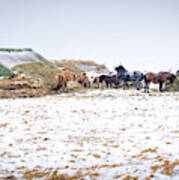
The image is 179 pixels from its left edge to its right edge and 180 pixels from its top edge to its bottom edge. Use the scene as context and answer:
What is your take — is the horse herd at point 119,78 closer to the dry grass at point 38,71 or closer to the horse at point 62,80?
the horse at point 62,80

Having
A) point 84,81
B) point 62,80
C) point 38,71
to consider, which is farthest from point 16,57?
point 62,80

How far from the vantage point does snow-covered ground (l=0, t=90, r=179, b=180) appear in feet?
17.6

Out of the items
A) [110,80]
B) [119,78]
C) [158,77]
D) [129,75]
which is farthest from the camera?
[110,80]

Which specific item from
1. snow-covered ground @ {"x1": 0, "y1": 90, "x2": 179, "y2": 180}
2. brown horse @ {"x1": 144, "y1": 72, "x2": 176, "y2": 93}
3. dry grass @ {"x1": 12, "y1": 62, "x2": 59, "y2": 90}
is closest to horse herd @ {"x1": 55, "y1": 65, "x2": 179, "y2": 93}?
brown horse @ {"x1": 144, "y1": 72, "x2": 176, "y2": 93}

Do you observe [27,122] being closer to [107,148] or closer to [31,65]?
[107,148]

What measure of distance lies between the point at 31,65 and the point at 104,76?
12.0 meters

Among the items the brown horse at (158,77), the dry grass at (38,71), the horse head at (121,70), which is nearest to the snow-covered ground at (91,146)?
the brown horse at (158,77)

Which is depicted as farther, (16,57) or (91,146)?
(16,57)

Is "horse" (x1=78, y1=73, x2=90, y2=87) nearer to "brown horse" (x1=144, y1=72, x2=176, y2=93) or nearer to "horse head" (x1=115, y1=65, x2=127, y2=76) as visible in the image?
"horse head" (x1=115, y1=65, x2=127, y2=76)

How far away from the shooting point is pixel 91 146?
7.77 m

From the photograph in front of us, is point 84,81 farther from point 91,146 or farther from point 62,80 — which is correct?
point 91,146

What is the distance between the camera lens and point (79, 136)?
8.96 meters

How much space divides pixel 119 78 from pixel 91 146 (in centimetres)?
2584

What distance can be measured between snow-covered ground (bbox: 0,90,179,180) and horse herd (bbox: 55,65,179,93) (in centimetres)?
1613
